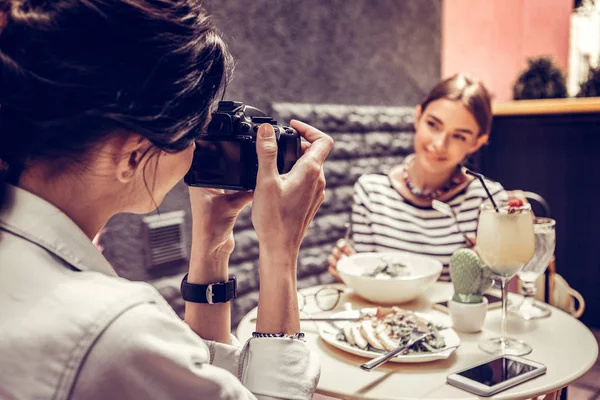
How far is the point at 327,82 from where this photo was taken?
3.04 m

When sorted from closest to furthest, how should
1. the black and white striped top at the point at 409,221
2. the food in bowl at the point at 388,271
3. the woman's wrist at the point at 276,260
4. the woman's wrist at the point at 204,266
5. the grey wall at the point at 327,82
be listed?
the woman's wrist at the point at 276,260 → the woman's wrist at the point at 204,266 → the food in bowl at the point at 388,271 → the black and white striped top at the point at 409,221 → the grey wall at the point at 327,82

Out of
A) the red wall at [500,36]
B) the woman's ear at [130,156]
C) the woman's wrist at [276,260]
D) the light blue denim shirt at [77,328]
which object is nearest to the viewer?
the light blue denim shirt at [77,328]

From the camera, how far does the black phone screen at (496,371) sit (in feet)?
3.07

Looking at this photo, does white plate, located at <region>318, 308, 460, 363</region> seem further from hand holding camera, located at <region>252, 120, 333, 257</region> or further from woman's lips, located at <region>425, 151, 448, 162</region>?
woman's lips, located at <region>425, 151, 448, 162</region>

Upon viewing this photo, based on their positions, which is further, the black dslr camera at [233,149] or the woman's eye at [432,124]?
the woman's eye at [432,124]

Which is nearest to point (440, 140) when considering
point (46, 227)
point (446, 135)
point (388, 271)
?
point (446, 135)

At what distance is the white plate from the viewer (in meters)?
1.00

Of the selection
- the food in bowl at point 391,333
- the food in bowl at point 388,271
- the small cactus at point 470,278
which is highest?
the small cactus at point 470,278

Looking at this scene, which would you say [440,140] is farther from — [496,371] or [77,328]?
[77,328]

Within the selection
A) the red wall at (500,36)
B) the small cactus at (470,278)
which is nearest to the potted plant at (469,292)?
the small cactus at (470,278)

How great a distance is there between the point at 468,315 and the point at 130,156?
82 cm

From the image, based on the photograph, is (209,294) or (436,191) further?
(436,191)

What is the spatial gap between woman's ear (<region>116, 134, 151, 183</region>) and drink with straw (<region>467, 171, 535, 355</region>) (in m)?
0.76

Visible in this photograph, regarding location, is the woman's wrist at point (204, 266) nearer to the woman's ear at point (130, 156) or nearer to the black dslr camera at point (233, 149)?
the black dslr camera at point (233, 149)
